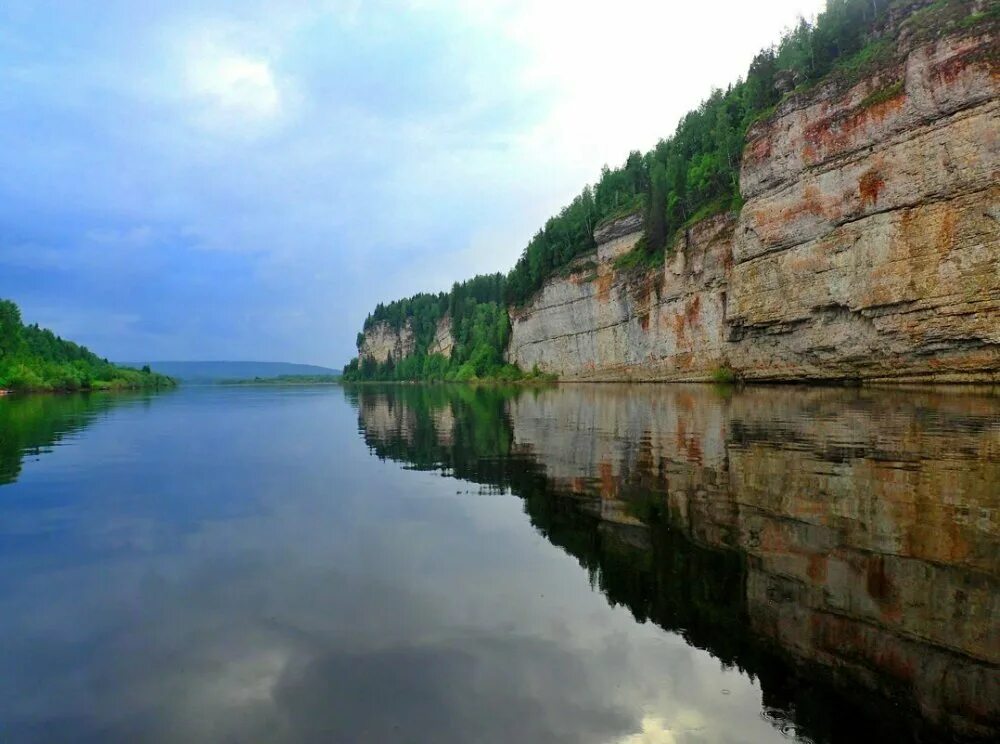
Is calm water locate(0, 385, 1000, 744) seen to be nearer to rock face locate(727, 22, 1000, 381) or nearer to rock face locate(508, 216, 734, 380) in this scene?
rock face locate(727, 22, 1000, 381)

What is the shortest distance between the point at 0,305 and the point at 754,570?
400ft

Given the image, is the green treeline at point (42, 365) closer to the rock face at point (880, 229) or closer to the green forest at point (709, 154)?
the green forest at point (709, 154)

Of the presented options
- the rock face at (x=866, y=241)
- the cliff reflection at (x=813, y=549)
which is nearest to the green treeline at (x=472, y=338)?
the rock face at (x=866, y=241)

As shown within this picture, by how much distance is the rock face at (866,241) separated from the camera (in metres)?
34.9

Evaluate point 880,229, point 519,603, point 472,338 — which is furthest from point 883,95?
point 472,338

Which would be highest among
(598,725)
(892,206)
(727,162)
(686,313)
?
(727,162)

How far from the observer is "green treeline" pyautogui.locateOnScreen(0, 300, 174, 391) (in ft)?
296

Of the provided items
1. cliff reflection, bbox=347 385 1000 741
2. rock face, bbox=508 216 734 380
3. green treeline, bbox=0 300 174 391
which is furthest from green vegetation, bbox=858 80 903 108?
green treeline, bbox=0 300 174 391

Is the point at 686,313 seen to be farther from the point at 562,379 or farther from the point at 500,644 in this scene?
the point at 500,644

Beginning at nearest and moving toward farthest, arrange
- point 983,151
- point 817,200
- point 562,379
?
1. point 983,151
2. point 817,200
3. point 562,379

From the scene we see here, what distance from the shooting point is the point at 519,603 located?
269 inches

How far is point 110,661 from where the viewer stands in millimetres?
5438

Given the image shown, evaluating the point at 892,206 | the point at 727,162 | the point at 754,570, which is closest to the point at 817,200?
the point at 892,206

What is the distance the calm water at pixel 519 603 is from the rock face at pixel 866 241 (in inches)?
1101
